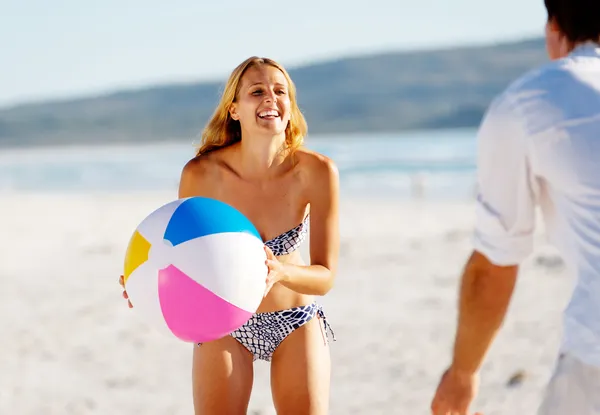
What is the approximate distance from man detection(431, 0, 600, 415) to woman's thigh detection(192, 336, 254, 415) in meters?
1.49

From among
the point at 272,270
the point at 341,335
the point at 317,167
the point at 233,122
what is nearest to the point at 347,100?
the point at 341,335

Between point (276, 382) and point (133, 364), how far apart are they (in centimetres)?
307

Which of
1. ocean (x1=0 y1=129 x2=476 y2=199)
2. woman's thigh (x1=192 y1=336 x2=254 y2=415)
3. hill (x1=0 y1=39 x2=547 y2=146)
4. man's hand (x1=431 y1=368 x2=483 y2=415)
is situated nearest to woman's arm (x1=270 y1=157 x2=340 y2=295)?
woman's thigh (x1=192 y1=336 x2=254 y2=415)

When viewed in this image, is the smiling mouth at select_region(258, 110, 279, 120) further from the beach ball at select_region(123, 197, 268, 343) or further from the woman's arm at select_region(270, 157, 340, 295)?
the beach ball at select_region(123, 197, 268, 343)

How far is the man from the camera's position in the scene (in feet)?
5.67

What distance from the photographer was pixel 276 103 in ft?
10.7

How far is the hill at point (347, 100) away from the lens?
297 feet

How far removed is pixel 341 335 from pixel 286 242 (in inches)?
138

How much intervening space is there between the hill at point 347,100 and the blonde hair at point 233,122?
82875mm

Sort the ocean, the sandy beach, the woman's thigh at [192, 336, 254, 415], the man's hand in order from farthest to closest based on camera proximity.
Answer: the ocean
the sandy beach
the woman's thigh at [192, 336, 254, 415]
the man's hand

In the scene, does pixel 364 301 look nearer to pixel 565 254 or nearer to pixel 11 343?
pixel 11 343

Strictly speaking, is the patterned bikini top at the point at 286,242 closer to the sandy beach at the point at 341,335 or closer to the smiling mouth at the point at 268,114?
the smiling mouth at the point at 268,114

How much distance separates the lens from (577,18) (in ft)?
5.98

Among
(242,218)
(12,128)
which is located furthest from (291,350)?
(12,128)
